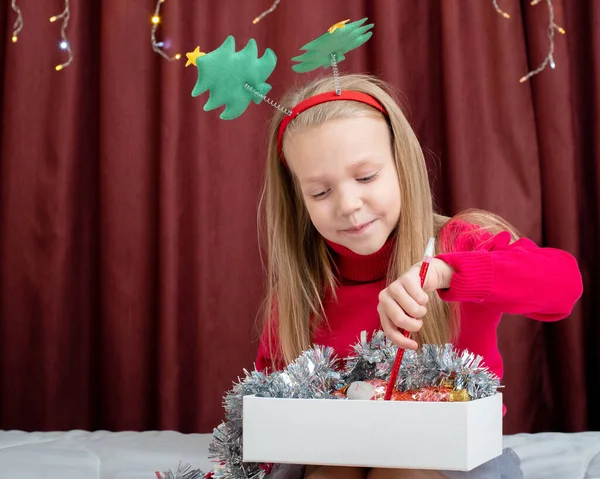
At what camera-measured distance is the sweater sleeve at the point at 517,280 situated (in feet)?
3.40

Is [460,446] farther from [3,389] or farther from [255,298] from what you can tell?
[3,389]

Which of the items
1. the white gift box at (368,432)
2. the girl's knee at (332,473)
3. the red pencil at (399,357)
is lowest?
the girl's knee at (332,473)

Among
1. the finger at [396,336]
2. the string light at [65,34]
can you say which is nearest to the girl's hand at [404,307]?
the finger at [396,336]

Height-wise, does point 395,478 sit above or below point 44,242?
below

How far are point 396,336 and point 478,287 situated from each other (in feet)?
0.55

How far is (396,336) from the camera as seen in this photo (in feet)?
3.04

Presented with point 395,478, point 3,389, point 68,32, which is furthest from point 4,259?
point 395,478

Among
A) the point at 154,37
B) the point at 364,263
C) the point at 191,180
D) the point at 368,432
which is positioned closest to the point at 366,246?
the point at 364,263

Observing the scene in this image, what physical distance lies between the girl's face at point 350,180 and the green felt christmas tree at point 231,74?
0.35 ft

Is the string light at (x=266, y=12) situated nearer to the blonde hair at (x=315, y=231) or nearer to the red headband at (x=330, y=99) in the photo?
the blonde hair at (x=315, y=231)

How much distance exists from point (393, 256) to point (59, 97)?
121cm

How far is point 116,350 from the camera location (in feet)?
6.98

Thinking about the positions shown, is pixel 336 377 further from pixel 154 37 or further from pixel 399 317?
pixel 154 37

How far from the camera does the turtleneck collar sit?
136 cm
